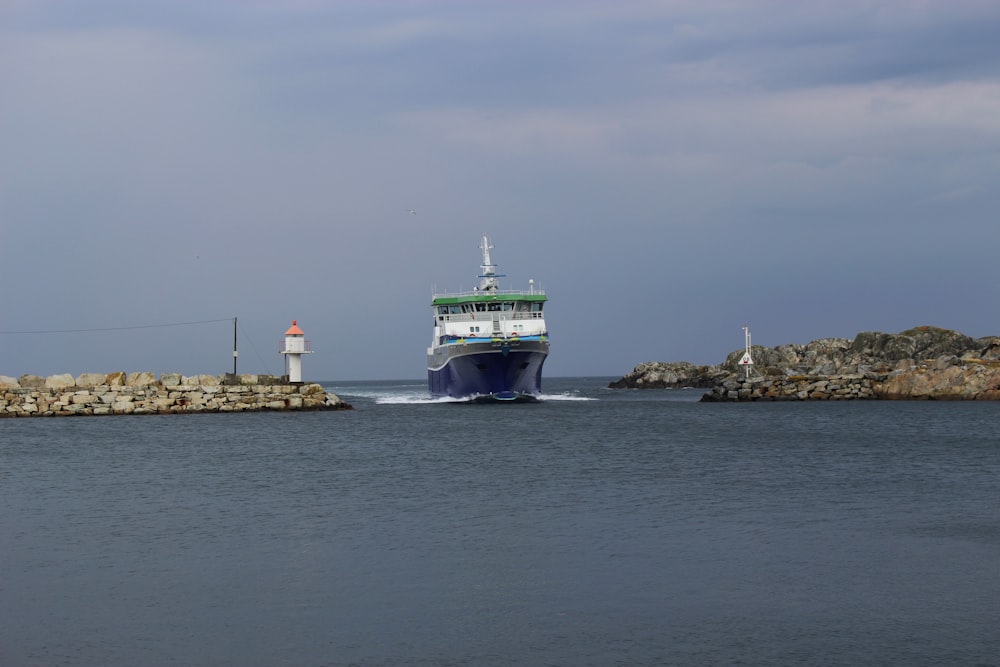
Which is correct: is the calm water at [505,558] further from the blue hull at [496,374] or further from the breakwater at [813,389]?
the breakwater at [813,389]

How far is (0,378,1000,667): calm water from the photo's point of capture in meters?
10.3

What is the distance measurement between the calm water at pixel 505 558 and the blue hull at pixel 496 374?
2969 cm

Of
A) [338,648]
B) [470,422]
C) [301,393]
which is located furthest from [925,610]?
[301,393]

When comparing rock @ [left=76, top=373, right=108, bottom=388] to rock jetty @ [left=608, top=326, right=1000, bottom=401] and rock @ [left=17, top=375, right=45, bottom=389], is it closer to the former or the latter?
rock @ [left=17, top=375, right=45, bottom=389]

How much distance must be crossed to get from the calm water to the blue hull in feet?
97.4

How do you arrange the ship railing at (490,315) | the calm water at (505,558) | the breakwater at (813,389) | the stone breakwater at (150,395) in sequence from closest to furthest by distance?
1. the calm water at (505,558)
2. the stone breakwater at (150,395)
3. the breakwater at (813,389)
4. the ship railing at (490,315)

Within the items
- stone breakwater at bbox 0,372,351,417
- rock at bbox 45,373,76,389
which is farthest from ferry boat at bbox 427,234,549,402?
rock at bbox 45,373,76,389

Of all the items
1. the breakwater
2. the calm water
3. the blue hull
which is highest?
the blue hull

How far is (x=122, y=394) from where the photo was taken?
5425 centimetres

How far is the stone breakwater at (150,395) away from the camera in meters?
53.7

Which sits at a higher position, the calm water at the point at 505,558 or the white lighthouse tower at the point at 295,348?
the white lighthouse tower at the point at 295,348

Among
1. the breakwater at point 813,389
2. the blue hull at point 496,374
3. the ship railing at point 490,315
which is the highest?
the ship railing at point 490,315

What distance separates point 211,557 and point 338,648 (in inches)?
222

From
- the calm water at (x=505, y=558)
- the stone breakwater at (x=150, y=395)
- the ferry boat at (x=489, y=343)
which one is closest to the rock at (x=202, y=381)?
the stone breakwater at (x=150, y=395)
